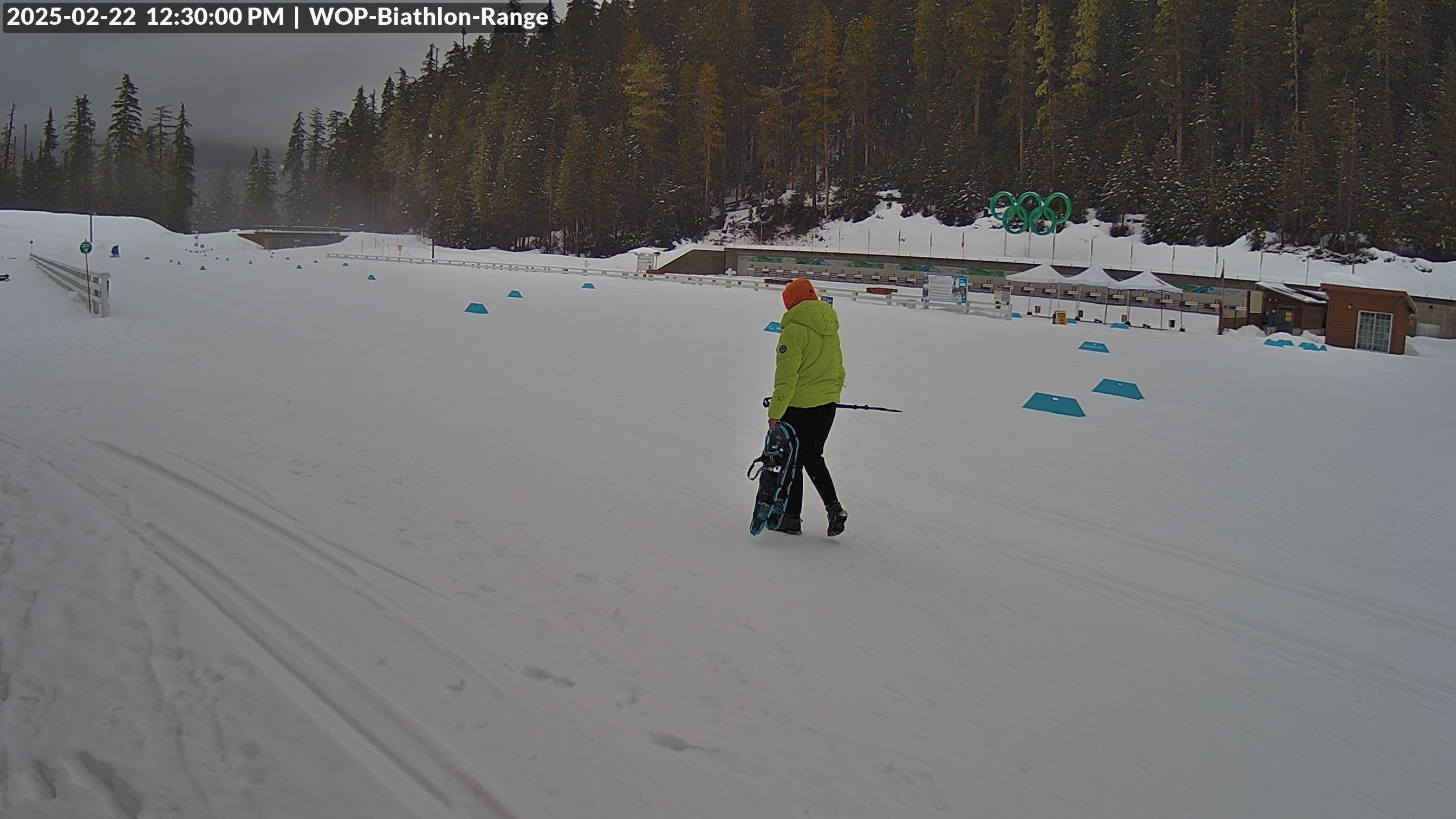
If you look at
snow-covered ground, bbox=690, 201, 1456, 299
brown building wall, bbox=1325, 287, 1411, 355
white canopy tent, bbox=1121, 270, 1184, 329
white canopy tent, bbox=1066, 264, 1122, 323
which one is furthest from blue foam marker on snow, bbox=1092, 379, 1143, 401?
snow-covered ground, bbox=690, 201, 1456, 299

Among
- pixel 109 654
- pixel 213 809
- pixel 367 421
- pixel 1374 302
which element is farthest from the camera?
pixel 1374 302

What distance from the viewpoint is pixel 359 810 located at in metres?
2.96

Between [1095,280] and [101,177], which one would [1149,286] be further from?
[101,177]

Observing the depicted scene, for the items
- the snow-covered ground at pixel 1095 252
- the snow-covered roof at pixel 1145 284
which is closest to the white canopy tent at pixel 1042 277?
the snow-covered roof at pixel 1145 284

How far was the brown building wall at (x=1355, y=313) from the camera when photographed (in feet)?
81.5

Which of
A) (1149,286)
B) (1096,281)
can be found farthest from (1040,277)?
(1149,286)

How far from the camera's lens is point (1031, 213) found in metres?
55.9

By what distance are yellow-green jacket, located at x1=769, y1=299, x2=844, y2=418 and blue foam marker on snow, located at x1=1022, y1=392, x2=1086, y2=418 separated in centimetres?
689

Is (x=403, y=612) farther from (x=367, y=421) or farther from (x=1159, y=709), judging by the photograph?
(x=367, y=421)

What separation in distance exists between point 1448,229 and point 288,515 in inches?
2088

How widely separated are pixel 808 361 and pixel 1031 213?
180 ft

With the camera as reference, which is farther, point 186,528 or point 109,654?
point 186,528

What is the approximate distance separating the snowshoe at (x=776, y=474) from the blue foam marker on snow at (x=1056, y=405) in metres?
6.87

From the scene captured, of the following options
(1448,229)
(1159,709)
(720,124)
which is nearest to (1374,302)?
(1448,229)
